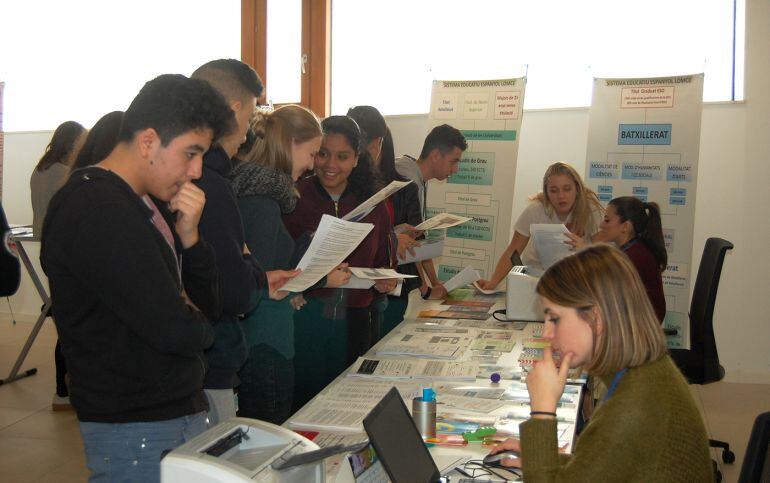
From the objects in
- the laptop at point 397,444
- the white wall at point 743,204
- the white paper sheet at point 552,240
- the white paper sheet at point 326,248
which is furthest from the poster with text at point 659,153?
the laptop at point 397,444

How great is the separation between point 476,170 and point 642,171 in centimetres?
113

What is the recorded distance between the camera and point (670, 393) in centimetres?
152

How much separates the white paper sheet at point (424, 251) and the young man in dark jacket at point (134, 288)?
2111 millimetres

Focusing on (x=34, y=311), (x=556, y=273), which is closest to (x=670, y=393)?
(x=556, y=273)

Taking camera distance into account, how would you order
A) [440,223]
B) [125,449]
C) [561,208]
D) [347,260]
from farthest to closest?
[561,208], [440,223], [347,260], [125,449]

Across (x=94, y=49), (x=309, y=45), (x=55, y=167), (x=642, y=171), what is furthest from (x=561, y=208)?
(x=94, y=49)

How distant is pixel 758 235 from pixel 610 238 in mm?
1837

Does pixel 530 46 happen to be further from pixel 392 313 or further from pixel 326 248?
pixel 326 248

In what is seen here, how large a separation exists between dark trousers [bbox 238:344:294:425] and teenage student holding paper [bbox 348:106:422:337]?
4.37ft

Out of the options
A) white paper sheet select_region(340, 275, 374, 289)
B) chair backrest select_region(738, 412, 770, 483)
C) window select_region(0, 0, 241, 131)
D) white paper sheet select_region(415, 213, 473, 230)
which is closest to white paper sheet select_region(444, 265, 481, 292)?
white paper sheet select_region(415, 213, 473, 230)

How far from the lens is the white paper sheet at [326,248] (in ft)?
7.69

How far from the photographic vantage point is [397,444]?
156cm

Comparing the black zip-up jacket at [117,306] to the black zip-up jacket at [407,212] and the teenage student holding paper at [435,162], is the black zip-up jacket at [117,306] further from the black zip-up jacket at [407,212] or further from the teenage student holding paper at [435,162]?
the teenage student holding paper at [435,162]

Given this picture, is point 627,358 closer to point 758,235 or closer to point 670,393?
point 670,393
